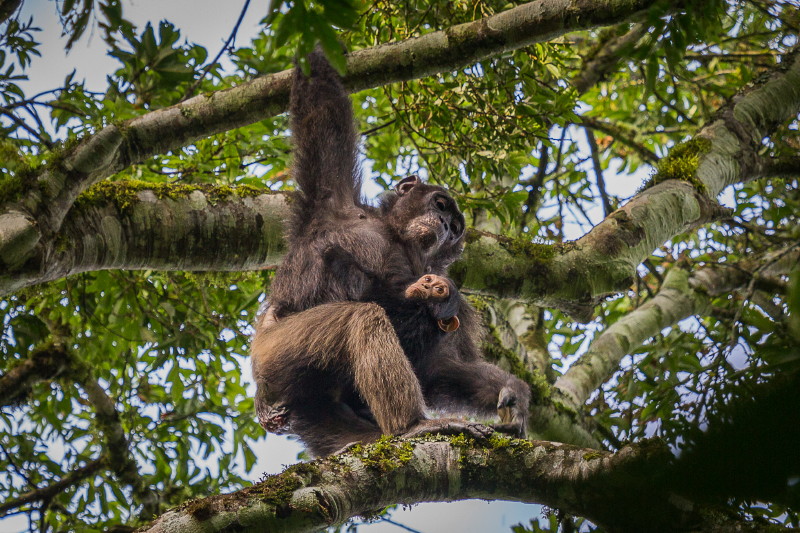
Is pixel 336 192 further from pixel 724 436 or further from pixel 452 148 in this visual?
pixel 724 436

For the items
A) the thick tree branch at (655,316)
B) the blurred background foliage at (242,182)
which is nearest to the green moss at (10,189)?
the blurred background foliage at (242,182)

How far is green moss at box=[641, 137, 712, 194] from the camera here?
6.13 metres

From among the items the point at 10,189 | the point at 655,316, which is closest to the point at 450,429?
the point at 10,189

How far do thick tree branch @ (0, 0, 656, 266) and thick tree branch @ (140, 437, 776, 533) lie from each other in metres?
2.16

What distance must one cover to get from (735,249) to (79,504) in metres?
8.00

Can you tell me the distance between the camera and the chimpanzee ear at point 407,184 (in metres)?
6.07

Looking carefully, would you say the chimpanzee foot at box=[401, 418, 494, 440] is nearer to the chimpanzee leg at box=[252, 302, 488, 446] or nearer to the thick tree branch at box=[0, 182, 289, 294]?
the chimpanzee leg at box=[252, 302, 488, 446]

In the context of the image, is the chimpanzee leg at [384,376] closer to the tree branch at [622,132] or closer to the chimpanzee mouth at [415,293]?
the chimpanzee mouth at [415,293]

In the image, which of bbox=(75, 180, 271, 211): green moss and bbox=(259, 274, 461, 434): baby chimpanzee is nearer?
bbox=(75, 180, 271, 211): green moss

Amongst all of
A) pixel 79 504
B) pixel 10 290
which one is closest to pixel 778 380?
pixel 10 290

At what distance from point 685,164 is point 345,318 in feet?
11.6

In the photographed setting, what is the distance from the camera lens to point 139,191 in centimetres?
470

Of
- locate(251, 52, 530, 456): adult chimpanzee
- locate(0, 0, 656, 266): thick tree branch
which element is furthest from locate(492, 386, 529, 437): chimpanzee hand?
locate(0, 0, 656, 266): thick tree branch

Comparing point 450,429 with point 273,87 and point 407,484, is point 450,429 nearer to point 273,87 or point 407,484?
point 407,484
